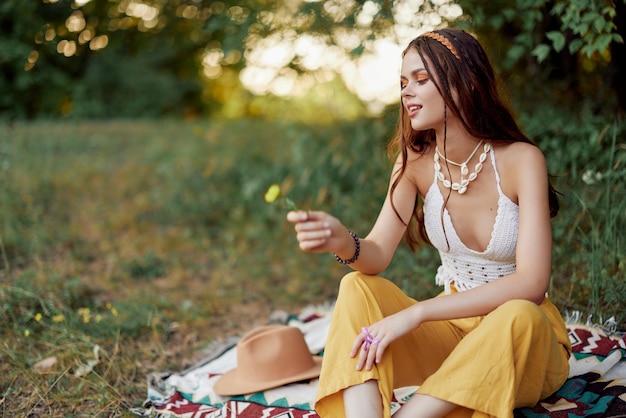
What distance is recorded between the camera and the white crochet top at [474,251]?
2156 mm

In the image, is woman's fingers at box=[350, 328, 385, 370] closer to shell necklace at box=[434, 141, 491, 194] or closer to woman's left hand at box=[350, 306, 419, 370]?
woman's left hand at box=[350, 306, 419, 370]

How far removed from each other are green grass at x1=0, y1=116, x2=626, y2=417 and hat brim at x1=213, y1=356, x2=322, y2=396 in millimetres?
392

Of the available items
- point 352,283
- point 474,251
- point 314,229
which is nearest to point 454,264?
point 474,251

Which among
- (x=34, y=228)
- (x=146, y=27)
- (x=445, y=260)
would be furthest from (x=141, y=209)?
(x=445, y=260)

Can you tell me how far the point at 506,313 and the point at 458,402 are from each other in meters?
0.28

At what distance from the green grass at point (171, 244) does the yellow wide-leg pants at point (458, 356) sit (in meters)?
1.01

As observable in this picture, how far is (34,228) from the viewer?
178 inches

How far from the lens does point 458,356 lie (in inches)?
72.5

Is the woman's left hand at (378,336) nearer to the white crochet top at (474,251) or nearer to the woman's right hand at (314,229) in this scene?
the woman's right hand at (314,229)

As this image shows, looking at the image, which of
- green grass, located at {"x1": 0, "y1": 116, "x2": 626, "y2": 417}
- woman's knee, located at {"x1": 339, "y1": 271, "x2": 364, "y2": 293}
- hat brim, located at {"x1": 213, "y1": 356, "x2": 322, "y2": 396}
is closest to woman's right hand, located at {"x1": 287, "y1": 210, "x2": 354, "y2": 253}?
woman's knee, located at {"x1": 339, "y1": 271, "x2": 364, "y2": 293}

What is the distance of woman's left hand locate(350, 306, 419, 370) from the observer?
6.29ft

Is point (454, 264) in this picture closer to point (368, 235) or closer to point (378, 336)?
point (368, 235)

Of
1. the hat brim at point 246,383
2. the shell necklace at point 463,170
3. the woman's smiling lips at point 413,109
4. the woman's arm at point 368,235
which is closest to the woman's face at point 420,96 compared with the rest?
the woman's smiling lips at point 413,109

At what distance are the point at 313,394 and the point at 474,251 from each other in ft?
2.93
